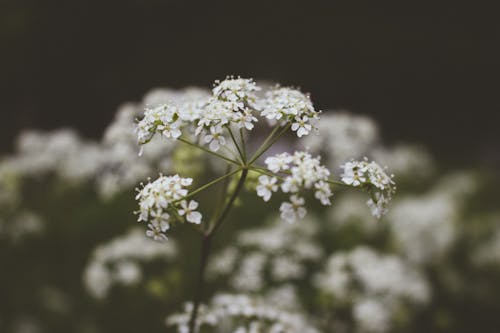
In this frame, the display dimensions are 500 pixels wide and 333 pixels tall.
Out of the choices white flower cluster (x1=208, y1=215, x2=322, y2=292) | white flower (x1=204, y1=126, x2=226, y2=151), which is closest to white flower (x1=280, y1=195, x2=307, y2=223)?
white flower (x1=204, y1=126, x2=226, y2=151)

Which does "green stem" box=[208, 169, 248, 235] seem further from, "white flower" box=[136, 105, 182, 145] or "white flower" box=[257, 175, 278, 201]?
"white flower" box=[136, 105, 182, 145]

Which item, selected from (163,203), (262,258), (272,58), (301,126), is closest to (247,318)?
(262,258)

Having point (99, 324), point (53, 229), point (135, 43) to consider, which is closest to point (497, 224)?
point (99, 324)

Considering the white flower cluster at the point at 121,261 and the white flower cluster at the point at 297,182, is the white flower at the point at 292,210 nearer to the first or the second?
the white flower cluster at the point at 297,182

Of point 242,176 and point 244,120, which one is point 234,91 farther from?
point 242,176

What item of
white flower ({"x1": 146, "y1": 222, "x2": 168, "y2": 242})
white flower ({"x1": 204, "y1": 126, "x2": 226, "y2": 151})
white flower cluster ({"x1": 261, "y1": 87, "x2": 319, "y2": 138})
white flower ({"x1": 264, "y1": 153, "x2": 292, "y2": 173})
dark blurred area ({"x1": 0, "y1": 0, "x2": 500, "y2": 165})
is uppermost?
dark blurred area ({"x1": 0, "y1": 0, "x2": 500, "y2": 165})

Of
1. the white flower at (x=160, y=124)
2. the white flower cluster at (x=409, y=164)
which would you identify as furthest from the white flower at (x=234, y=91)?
the white flower cluster at (x=409, y=164)
